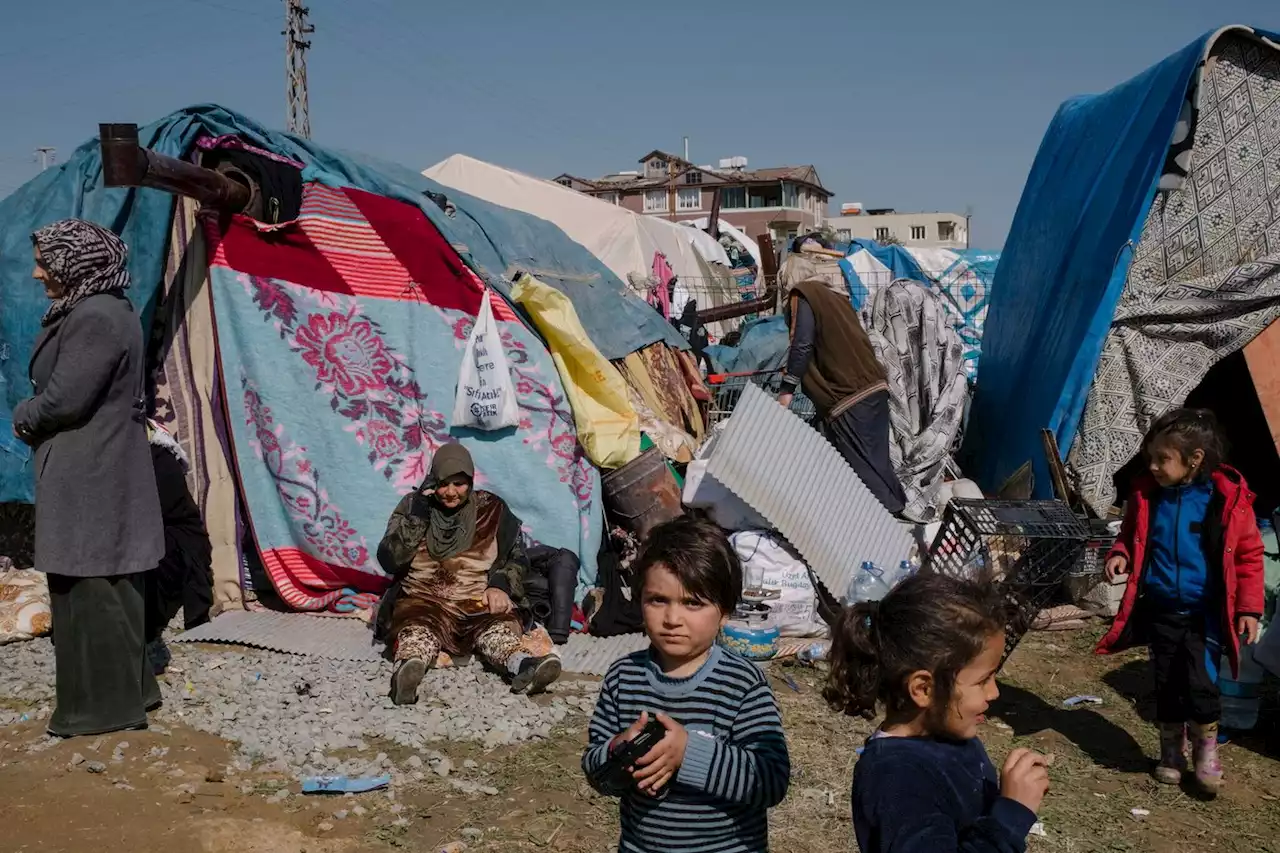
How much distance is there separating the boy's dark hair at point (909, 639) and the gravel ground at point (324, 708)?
2.41 metres

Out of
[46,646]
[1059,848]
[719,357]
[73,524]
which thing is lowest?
[1059,848]

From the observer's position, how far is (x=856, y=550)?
5770 mm

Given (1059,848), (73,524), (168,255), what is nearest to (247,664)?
(73,524)

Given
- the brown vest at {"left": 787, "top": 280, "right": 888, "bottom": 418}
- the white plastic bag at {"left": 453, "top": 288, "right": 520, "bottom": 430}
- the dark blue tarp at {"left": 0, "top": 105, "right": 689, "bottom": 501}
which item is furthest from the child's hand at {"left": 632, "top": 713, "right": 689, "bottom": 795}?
the dark blue tarp at {"left": 0, "top": 105, "right": 689, "bottom": 501}

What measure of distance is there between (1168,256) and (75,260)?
5.64 m

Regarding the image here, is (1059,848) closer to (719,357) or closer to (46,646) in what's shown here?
(46,646)

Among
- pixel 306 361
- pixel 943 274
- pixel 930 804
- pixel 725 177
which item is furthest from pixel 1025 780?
pixel 725 177

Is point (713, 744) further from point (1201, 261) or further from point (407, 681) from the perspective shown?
point (1201, 261)

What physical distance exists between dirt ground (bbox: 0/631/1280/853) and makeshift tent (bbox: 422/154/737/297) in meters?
8.90

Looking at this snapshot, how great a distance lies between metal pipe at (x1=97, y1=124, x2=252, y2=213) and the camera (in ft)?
15.4

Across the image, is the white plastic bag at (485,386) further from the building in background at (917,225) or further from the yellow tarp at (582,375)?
the building in background at (917,225)

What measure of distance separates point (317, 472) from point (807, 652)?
272 cm

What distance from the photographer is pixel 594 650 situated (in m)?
5.35

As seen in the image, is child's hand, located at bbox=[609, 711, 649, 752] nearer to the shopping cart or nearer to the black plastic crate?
the black plastic crate
